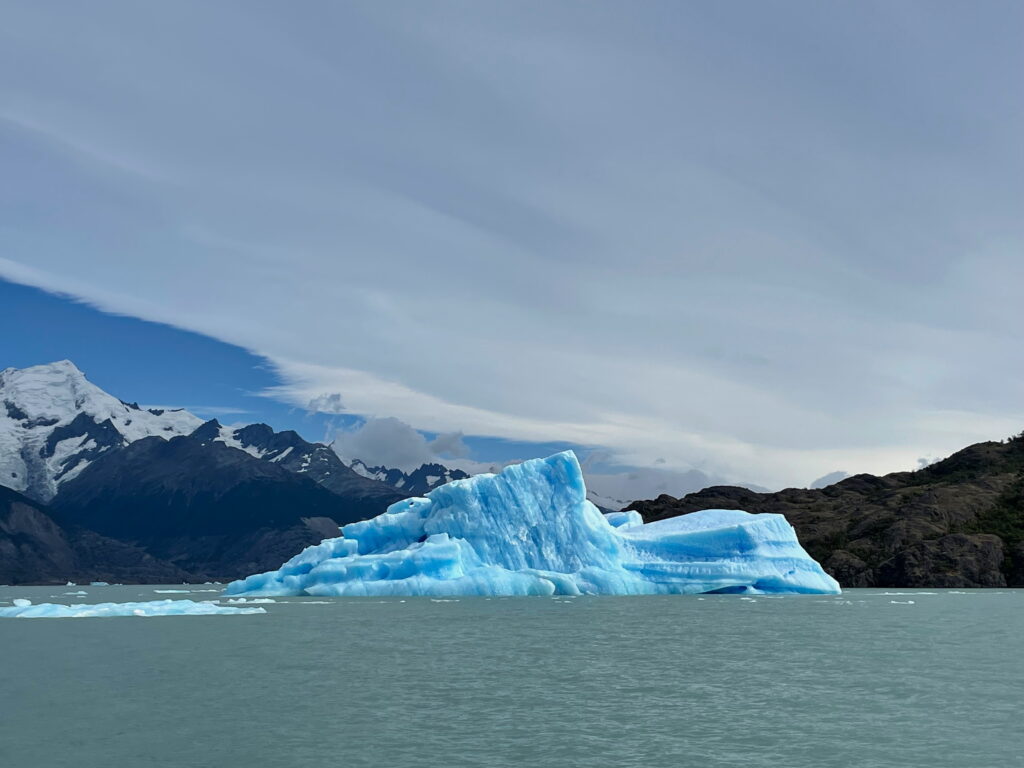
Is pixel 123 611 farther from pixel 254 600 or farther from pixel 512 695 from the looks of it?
pixel 512 695

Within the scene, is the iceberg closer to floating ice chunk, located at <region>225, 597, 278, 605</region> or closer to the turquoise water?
floating ice chunk, located at <region>225, 597, 278, 605</region>

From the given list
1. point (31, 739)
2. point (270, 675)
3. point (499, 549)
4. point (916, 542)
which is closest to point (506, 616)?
point (499, 549)

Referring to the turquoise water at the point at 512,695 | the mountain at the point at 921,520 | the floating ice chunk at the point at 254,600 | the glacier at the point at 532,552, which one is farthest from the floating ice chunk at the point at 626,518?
the mountain at the point at 921,520

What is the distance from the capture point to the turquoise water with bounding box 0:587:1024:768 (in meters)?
15.2

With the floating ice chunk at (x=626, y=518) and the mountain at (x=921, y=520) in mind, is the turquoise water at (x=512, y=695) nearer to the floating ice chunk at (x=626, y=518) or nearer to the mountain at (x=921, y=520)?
the floating ice chunk at (x=626, y=518)

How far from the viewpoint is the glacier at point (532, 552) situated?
58312mm

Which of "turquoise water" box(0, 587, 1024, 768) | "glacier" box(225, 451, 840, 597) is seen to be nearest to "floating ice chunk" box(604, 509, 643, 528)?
"glacier" box(225, 451, 840, 597)

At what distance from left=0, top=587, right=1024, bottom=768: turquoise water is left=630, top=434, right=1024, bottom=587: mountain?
6477 centimetres

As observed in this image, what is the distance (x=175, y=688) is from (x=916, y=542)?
97015mm

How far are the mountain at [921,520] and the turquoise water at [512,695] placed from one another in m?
64.8

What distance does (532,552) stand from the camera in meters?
59.9

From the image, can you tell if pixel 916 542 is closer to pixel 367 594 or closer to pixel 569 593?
pixel 569 593

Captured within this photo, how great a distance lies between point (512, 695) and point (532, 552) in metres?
39.5

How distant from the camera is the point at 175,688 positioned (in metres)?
21.7
